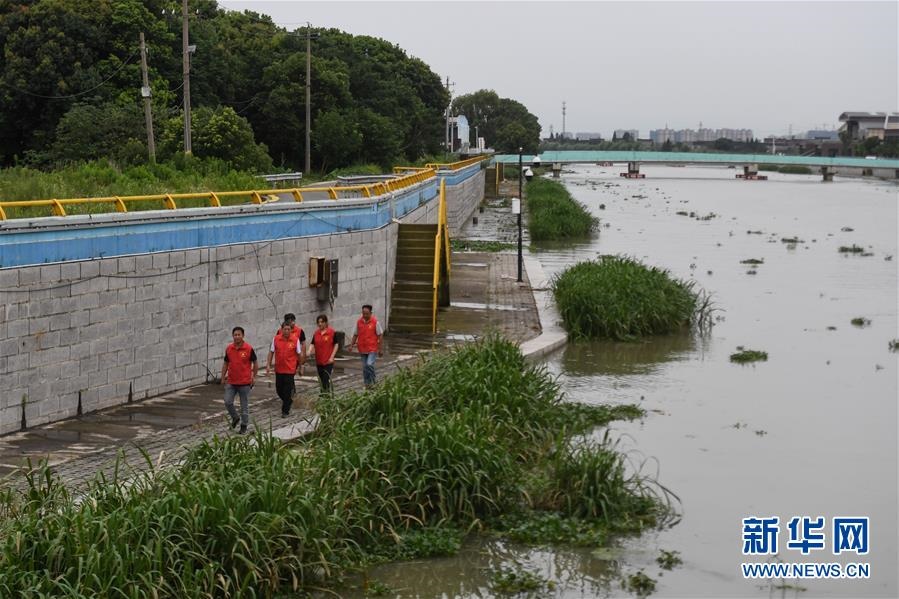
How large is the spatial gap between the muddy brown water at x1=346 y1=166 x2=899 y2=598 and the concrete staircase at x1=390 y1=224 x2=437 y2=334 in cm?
299

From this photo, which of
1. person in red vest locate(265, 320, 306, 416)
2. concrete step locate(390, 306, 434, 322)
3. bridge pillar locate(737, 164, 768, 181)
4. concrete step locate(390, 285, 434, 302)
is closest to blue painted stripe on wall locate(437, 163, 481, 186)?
concrete step locate(390, 285, 434, 302)

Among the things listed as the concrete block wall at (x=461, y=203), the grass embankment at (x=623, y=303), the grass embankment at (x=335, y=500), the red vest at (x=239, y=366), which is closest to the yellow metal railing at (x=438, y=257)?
the grass embankment at (x=623, y=303)

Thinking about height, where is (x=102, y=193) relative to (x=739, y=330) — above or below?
above

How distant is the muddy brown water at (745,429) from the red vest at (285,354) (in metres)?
4.34

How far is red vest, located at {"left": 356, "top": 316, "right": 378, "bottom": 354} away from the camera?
16625 mm

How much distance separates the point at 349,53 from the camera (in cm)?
7994

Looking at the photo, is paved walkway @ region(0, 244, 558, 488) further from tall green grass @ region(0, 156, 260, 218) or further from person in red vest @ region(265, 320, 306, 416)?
tall green grass @ region(0, 156, 260, 218)

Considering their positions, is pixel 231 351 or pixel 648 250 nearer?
pixel 231 351

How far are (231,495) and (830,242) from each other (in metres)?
49.5

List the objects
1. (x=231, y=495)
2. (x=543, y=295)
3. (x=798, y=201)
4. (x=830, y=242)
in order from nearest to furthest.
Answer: (x=231, y=495) < (x=543, y=295) < (x=830, y=242) < (x=798, y=201)

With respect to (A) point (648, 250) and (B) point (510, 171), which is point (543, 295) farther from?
(B) point (510, 171)

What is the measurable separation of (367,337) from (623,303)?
34.6 ft

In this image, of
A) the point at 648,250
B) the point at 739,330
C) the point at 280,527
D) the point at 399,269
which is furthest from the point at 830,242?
the point at 280,527

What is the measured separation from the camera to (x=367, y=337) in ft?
54.6
